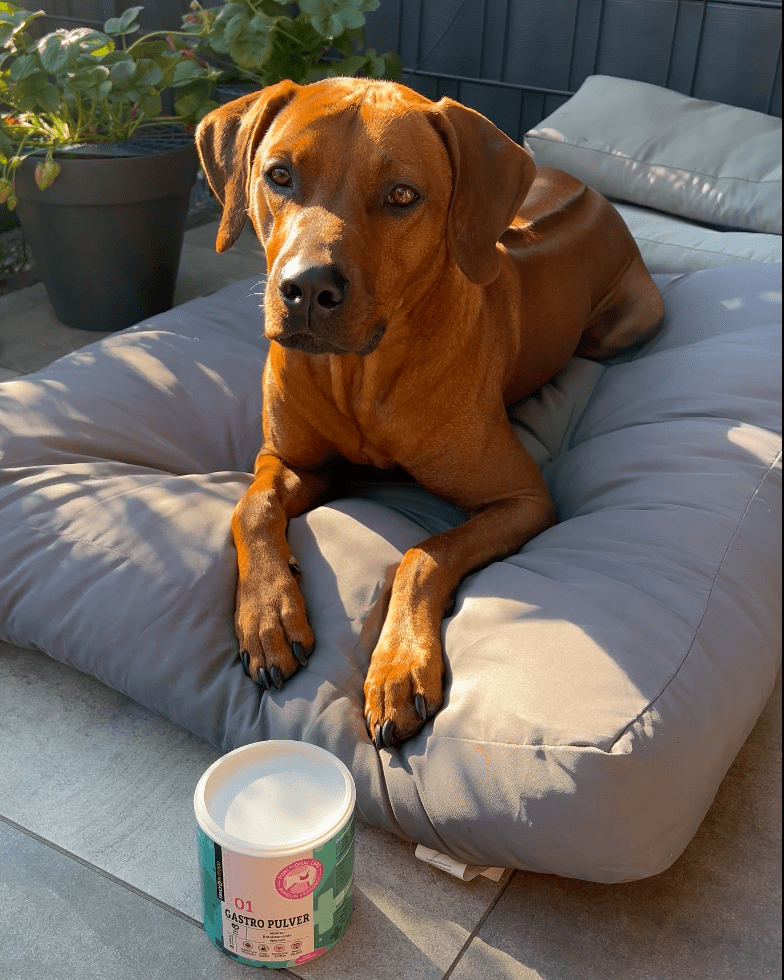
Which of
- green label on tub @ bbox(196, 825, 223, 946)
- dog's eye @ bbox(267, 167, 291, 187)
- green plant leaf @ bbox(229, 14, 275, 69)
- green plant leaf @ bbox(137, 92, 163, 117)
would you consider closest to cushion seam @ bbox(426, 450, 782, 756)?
green label on tub @ bbox(196, 825, 223, 946)

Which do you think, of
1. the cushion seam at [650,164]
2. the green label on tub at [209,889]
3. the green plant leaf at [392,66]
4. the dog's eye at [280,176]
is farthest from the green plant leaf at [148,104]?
the green label on tub at [209,889]

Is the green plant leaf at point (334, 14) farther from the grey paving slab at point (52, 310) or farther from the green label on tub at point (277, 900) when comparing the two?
the green label on tub at point (277, 900)

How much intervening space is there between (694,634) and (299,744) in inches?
27.4

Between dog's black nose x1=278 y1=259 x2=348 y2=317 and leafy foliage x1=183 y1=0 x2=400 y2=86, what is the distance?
235 cm

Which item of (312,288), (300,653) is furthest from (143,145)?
(300,653)

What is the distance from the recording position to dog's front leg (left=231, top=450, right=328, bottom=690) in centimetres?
179

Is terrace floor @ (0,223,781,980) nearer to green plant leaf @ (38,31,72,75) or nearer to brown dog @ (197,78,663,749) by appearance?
brown dog @ (197,78,663,749)

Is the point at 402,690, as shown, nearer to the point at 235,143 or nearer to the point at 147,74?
the point at 235,143

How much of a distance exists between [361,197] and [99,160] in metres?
1.91

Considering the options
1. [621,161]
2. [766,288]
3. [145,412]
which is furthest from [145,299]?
[766,288]

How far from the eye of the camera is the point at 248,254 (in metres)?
4.49

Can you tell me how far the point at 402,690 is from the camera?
1.66 meters

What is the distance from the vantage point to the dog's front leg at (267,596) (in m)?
1.79

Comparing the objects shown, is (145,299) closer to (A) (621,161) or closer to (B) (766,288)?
(A) (621,161)
